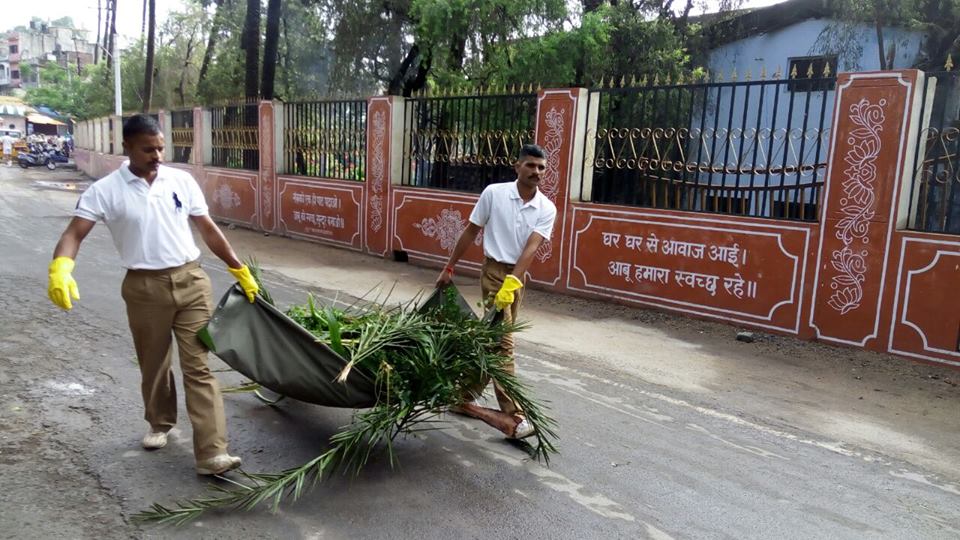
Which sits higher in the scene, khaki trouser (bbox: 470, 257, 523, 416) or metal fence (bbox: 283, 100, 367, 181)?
metal fence (bbox: 283, 100, 367, 181)

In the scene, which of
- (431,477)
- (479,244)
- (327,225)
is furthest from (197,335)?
(327,225)

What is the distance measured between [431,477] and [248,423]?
1.25 m

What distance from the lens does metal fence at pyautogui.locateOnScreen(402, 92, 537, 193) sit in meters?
9.06

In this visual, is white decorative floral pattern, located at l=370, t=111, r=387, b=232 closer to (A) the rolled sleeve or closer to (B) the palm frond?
(B) the palm frond

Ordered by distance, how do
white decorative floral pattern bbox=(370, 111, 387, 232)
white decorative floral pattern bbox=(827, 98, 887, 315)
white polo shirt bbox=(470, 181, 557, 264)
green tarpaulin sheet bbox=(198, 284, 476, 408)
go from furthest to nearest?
white decorative floral pattern bbox=(370, 111, 387, 232)
white decorative floral pattern bbox=(827, 98, 887, 315)
white polo shirt bbox=(470, 181, 557, 264)
green tarpaulin sheet bbox=(198, 284, 476, 408)

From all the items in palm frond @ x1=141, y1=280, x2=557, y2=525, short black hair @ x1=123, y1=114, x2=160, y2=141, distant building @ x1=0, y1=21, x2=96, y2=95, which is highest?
distant building @ x1=0, y1=21, x2=96, y2=95

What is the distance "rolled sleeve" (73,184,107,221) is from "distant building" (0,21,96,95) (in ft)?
275

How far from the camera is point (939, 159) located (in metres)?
5.92

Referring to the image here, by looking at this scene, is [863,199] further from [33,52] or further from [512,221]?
[33,52]

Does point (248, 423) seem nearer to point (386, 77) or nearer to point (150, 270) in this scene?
point (150, 270)

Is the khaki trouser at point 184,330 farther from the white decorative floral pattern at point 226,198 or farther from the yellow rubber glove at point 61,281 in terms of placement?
the white decorative floral pattern at point 226,198

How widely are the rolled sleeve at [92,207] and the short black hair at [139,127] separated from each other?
11.1 inches

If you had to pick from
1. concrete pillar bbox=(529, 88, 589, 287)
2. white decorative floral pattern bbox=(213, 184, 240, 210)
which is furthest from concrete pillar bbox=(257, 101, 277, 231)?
concrete pillar bbox=(529, 88, 589, 287)

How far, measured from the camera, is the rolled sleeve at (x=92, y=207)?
3.10 metres
